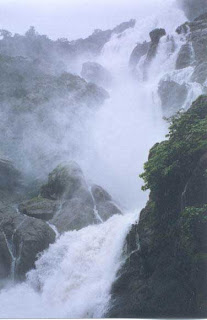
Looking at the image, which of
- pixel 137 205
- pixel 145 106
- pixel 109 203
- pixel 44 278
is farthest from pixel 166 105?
pixel 44 278

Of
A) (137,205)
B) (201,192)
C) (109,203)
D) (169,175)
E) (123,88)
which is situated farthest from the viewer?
(123,88)

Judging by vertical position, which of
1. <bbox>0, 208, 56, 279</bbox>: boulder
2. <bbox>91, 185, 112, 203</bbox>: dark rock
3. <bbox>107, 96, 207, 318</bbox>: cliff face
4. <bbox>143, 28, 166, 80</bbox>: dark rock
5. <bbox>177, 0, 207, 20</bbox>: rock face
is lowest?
<bbox>107, 96, 207, 318</bbox>: cliff face

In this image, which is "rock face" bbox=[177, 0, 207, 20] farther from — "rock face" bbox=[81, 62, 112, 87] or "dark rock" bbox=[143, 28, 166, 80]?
"rock face" bbox=[81, 62, 112, 87]

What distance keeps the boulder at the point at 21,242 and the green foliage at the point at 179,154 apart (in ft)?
24.1

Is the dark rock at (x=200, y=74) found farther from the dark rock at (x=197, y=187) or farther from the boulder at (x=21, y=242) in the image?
the dark rock at (x=197, y=187)

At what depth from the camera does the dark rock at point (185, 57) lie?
32.6 metres

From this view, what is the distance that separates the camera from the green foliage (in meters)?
11.9

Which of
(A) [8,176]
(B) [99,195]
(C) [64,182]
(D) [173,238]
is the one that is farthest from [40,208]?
(D) [173,238]

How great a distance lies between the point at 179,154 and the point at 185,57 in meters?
23.2

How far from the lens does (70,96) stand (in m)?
39.3

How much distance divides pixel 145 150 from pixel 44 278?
48.0 ft

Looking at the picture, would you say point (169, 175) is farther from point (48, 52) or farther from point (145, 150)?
point (48, 52)

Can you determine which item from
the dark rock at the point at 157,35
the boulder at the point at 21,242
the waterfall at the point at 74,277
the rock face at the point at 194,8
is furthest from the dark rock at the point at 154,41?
the boulder at the point at 21,242

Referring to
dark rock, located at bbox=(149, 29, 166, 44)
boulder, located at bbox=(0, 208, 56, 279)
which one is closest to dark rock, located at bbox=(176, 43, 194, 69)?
dark rock, located at bbox=(149, 29, 166, 44)
